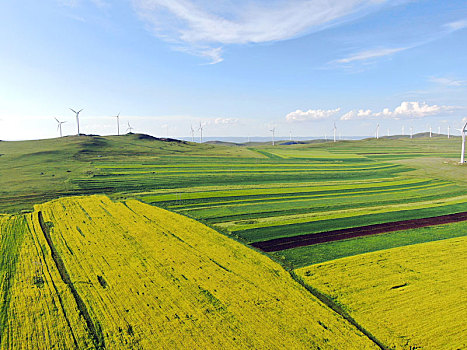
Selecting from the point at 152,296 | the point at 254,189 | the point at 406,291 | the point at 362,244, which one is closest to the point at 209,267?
the point at 152,296

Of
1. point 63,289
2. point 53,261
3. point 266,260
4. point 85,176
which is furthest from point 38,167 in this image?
point 266,260

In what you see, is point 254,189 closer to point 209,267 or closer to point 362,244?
point 362,244

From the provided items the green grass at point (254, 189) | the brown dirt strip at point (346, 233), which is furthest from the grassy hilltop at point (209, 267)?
the brown dirt strip at point (346, 233)

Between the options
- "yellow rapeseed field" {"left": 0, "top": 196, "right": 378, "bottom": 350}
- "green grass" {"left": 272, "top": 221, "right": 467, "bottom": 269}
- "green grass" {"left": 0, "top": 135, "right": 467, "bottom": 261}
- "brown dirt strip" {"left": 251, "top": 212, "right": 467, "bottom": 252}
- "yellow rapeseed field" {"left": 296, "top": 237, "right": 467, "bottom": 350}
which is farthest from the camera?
"green grass" {"left": 0, "top": 135, "right": 467, "bottom": 261}

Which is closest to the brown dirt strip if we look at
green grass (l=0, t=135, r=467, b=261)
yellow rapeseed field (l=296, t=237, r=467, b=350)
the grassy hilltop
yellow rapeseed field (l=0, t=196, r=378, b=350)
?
the grassy hilltop

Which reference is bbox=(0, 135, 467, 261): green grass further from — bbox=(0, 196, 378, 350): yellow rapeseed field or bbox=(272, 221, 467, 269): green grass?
A: bbox=(0, 196, 378, 350): yellow rapeseed field

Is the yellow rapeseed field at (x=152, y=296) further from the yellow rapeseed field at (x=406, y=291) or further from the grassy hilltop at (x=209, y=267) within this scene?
the yellow rapeseed field at (x=406, y=291)
